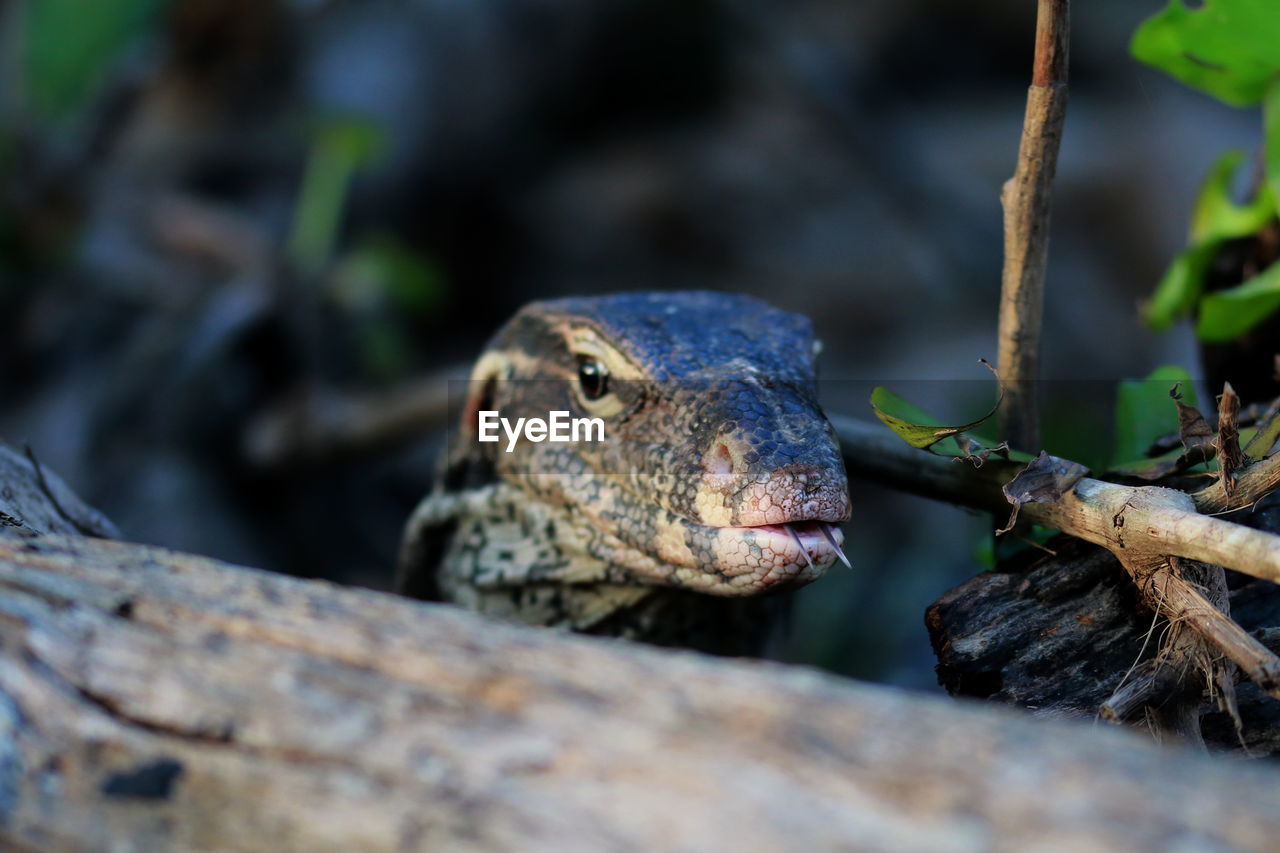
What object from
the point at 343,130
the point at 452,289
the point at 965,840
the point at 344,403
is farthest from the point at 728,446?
the point at 452,289

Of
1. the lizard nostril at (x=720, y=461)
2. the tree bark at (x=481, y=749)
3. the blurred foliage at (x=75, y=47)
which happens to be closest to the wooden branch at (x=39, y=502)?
the tree bark at (x=481, y=749)

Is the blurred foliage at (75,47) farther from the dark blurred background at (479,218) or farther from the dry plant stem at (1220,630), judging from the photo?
the dry plant stem at (1220,630)

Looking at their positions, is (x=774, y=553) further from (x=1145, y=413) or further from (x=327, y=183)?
(x=327, y=183)

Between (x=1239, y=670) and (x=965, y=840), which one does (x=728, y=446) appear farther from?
(x=965, y=840)

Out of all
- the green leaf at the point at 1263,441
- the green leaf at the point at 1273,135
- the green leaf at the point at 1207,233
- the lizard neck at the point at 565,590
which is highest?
the green leaf at the point at 1273,135

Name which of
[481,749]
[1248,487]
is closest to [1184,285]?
[1248,487]
